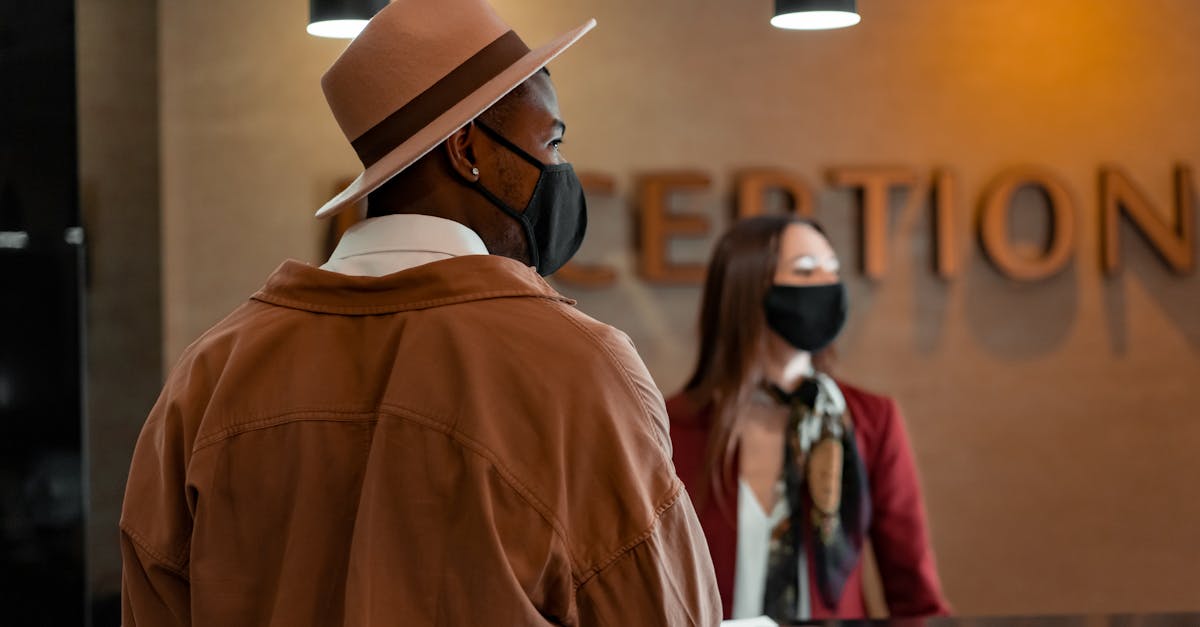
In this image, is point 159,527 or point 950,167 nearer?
point 159,527

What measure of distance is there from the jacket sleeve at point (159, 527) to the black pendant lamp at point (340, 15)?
166cm

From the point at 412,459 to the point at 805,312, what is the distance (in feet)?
6.84

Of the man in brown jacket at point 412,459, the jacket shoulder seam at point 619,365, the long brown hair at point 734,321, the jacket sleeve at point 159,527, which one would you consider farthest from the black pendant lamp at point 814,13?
the jacket sleeve at point 159,527

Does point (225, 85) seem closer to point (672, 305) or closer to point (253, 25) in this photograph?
point (253, 25)

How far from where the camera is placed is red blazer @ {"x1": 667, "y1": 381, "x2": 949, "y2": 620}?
9.80 feet

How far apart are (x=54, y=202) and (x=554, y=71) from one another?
173 cm

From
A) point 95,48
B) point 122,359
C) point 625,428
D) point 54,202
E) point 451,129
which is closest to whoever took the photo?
point 625,428

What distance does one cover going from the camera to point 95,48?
3604 mm

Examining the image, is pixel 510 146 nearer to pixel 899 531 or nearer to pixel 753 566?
pixel 753 566

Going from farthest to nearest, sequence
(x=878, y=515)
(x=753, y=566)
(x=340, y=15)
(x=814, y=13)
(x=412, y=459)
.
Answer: (x=878, y=515) < (x=753, y=566) < (x=340, y=15) < (x=814, y=13) < (x=412, y=459)

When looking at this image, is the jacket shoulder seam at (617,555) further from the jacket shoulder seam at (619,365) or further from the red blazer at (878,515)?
the red blazer at (878,515)

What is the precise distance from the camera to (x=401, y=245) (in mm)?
1239

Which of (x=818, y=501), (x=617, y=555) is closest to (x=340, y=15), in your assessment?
(x=818, y=501)

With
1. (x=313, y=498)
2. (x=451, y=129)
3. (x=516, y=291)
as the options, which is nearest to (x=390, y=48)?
(x=451, y=129)
